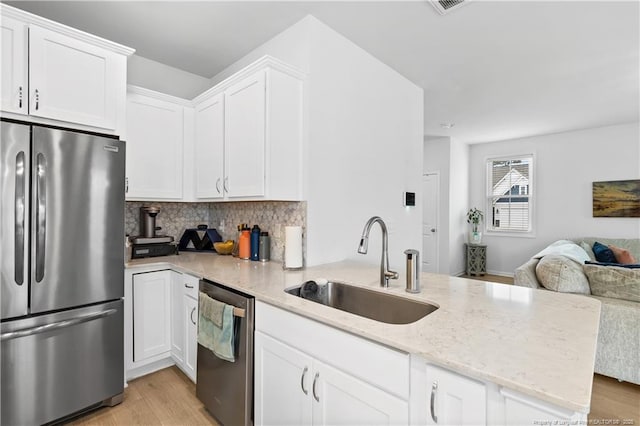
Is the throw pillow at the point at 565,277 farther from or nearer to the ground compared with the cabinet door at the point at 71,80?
nearer to the ground

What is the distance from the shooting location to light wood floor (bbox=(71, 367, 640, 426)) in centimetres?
194

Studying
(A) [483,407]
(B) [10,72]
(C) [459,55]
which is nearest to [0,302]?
(B) [10,72]

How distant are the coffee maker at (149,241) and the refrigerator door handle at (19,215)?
88 centimetres

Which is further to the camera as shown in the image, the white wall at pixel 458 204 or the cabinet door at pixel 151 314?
the white wall at pixel 458 204

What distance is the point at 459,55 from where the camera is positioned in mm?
2859

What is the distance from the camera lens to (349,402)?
3.92 ft

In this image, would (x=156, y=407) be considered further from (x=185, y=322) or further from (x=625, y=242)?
(x=625, y=242)

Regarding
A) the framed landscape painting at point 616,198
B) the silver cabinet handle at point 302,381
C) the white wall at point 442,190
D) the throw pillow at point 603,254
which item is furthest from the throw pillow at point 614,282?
the framed landscape painting at point 616,198

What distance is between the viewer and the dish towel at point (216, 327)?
5.49 ft

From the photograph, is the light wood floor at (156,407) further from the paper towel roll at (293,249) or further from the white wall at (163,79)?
the white wall at (163,79)

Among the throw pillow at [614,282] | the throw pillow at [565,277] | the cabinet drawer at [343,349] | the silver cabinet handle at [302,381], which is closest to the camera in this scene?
the cabinet drawer at [343,349]

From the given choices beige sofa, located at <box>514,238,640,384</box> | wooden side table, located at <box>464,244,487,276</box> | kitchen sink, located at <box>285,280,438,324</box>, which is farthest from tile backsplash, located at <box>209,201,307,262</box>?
wooden side table, located at <box>464,244,487,276</box>

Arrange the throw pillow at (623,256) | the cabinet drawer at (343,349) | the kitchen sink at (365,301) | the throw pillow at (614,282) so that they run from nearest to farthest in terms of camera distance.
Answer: the cabinet drawer at (343,349) → the kitchen sink at (365,301) → the throw pillow at (614,282) → the throw pillow at (623,256)

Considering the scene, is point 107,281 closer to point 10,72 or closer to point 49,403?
point 49,403
